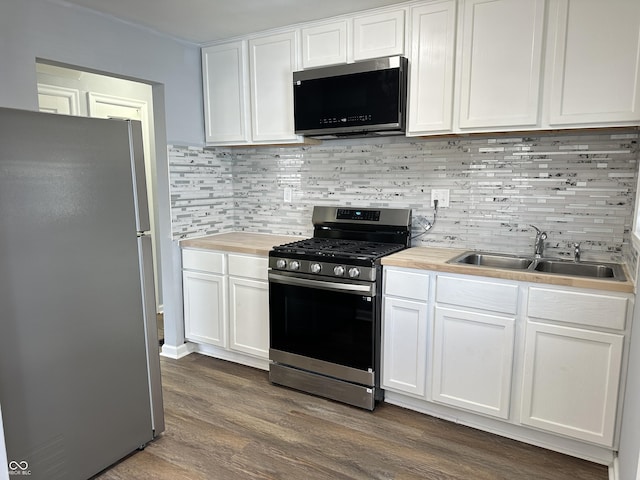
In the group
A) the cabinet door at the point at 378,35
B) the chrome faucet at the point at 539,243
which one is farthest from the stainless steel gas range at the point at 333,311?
the cabinet door at the point at 378,35

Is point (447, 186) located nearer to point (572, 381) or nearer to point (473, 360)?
point (473, 360)

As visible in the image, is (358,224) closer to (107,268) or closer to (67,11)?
(107,268)

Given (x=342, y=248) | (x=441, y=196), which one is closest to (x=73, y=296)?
(x=342, y=248)

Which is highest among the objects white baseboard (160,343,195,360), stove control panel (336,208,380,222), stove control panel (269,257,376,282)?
stove control panel (336,208,380,222)

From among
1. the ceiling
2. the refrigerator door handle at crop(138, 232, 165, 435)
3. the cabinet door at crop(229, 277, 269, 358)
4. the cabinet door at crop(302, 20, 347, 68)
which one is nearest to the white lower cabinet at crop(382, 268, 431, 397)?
the cabinet door at crop(229, 277, 269, 358)

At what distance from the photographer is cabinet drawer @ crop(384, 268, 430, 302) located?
7.80ft

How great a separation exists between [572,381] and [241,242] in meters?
2.15

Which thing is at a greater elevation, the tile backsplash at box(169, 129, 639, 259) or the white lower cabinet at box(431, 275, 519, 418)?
the tile backsplash at box(169, 129, 639, 259)

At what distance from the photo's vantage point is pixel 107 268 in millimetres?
1971

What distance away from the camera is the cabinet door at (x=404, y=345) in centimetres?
242

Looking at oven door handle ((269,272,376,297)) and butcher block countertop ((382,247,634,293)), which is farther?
oven door handle ((269,272,376,297))

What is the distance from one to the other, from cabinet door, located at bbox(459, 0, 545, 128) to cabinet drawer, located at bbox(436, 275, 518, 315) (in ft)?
2.75

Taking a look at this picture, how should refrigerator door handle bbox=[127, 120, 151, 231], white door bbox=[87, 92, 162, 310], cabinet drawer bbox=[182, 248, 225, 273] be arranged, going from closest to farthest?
refrigerator door handle bbox=[127, 120, 151, 231], cabinet drawer bbox=[182, 248, 225, 273], white door bbox=[87, 92, 162, 310]

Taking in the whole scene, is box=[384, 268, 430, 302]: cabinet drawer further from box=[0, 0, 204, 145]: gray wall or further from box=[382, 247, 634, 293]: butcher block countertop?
box=[0, 0, 204, 145]: gray wall
